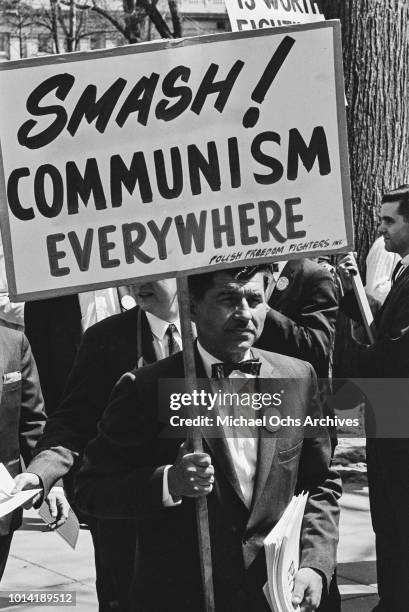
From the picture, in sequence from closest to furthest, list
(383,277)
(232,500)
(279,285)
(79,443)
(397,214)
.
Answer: (232,500) → (79,443) → (279,285) → (397,214) → (383,277)

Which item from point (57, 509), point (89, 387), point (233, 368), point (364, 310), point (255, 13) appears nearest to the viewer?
point (233, 368)

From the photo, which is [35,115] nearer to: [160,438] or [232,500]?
[160,438]

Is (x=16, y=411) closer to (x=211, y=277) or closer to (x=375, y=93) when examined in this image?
(x=211, y=277)

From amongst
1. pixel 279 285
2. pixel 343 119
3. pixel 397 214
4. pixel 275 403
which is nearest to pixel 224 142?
pixel 343 119

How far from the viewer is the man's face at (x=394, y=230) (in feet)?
17.5

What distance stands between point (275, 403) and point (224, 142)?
28.6 inches

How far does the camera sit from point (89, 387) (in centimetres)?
404

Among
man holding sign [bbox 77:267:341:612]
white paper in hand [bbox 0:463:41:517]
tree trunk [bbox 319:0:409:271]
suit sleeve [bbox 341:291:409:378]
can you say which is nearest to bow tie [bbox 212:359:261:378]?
man holding sign [bbox 77:267:341:612]

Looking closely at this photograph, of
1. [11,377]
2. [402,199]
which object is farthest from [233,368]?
[402,199]

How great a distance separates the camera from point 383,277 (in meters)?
6.78

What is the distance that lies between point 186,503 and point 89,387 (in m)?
1.15

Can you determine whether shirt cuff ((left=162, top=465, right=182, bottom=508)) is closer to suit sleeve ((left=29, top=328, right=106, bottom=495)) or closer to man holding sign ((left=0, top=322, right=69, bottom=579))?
suit sleeve ((left=29, top=328, right=106, bottom=495))

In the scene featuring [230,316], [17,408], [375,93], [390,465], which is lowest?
[390,465]

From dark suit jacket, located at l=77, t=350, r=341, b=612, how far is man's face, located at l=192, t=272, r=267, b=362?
10cm
